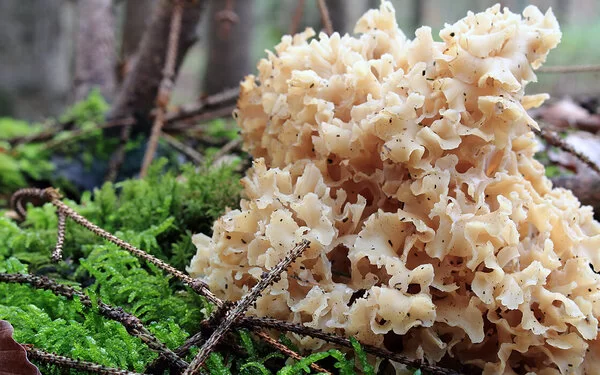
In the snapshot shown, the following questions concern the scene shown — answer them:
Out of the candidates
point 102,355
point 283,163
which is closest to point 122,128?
point 283,163

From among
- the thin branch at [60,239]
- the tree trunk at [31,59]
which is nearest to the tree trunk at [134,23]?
the tree trunk at [31,59]

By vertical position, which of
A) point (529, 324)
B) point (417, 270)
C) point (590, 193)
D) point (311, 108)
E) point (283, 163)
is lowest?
point (590, 193)

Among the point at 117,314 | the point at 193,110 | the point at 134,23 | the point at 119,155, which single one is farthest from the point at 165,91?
the point at 134,23

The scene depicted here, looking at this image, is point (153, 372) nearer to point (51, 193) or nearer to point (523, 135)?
point (51, 193)

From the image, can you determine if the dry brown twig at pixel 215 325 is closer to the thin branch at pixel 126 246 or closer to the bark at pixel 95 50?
the thin branch at pixel 126 246

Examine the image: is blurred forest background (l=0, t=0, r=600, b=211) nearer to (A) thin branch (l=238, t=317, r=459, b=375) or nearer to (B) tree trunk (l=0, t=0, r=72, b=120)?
(B) tree trunk (l=0, t=0, r=72, b=120)

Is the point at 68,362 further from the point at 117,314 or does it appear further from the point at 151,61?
the point at 151,61
